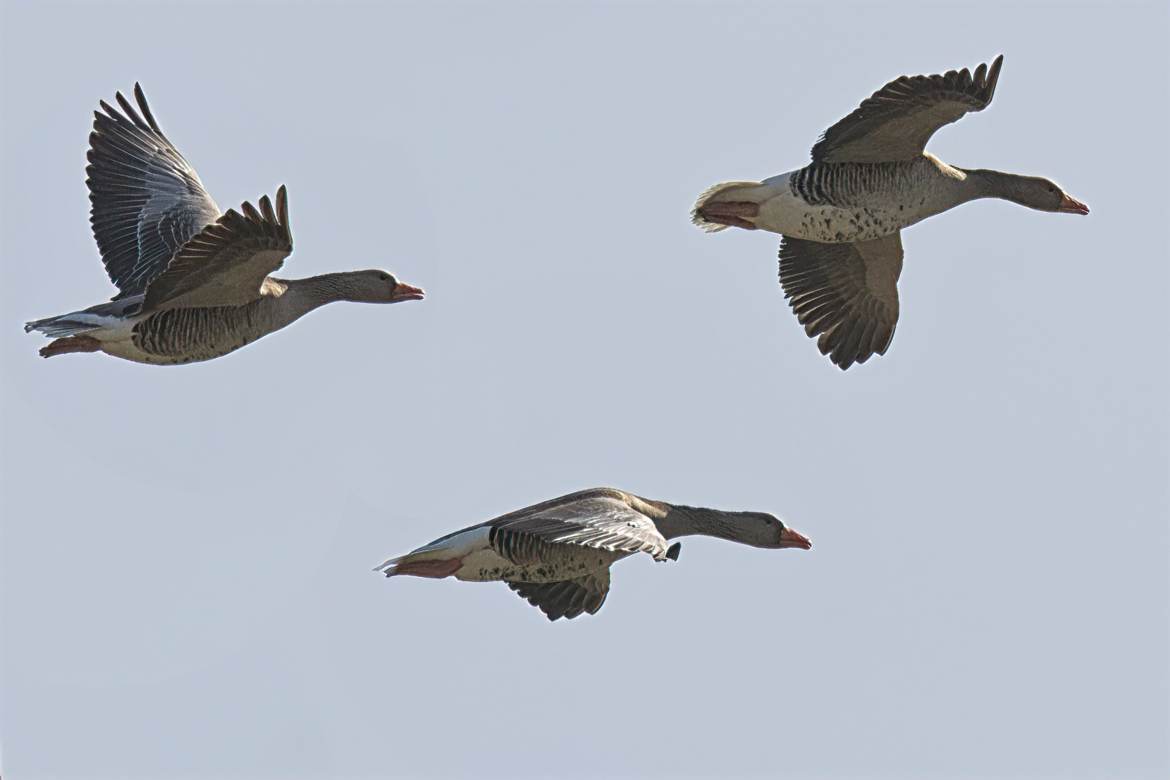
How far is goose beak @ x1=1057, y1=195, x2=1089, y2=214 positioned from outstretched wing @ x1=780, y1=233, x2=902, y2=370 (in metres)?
1.46

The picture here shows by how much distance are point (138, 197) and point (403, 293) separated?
3.05 metres

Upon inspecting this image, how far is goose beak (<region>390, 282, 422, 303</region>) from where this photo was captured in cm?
1775

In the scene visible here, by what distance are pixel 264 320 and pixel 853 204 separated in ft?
16.1

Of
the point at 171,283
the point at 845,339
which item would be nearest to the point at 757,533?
the point at 845,339

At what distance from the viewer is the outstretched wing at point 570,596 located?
17625mm

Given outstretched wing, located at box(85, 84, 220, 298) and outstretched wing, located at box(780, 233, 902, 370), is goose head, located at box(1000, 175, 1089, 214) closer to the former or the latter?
outstretched wing, located at box(780, 233, 902, 370)

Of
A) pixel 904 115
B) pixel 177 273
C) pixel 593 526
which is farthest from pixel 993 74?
pixel 177 273

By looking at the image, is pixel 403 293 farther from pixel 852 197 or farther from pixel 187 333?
pixel 852 197

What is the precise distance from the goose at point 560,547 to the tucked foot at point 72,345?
2.89 meters

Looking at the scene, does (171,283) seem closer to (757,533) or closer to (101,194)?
(101,194)

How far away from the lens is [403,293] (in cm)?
1778

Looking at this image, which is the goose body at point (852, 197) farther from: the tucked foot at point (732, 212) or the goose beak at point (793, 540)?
the goose beak at point (793, 540)

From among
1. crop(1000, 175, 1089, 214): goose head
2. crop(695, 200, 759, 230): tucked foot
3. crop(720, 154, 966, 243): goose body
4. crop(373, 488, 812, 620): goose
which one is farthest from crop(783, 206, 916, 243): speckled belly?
crop(373, 488, 812, 620): goose

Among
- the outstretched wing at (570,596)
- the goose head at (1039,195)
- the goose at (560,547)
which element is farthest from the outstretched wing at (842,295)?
the outstretched wing at (570,596)
